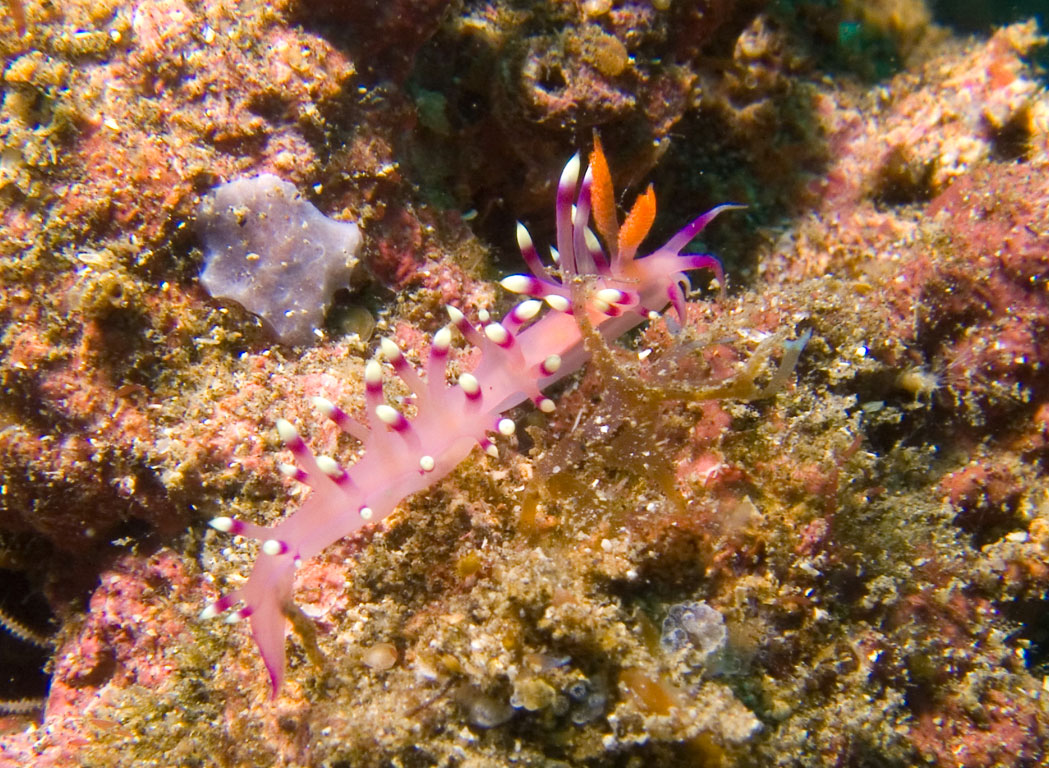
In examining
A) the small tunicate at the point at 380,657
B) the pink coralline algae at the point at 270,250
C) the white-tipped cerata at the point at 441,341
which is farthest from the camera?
the pink coralline algae at the point at 270,250

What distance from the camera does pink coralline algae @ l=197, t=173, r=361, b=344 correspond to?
2.73 meters

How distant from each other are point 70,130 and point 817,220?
13.9 feet

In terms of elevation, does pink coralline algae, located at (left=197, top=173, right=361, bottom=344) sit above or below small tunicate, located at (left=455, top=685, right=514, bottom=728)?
above

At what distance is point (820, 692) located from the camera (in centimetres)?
236

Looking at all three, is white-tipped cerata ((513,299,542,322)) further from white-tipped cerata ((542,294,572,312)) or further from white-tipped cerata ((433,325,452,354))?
white-tipped cerata ((433,325,452,354))

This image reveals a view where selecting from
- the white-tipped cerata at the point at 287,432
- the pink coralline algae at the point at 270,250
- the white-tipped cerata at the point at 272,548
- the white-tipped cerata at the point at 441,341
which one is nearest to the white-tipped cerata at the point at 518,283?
the white-tipped cerata at the point at 441,341

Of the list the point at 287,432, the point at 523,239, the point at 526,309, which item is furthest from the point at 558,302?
the point at 287,432

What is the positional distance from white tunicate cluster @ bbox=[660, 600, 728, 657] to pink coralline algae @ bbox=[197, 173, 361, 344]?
204cm

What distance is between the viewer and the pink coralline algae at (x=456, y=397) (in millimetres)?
2311

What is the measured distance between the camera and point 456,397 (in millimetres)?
2488

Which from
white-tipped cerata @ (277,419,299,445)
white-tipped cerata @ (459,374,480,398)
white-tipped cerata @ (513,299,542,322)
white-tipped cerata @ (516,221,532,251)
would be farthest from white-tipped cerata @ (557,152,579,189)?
white-tipped cerata @ (277,419,299,445)

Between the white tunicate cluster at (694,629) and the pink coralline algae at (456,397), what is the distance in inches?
36.0

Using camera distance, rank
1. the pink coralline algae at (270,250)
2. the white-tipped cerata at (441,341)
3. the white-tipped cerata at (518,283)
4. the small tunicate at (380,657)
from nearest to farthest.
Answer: the small tunicate at (380,657), the white-tipped cerata at (441,341), the white-tipped cerata at (518,283), the pink coralline algae at (270,250)

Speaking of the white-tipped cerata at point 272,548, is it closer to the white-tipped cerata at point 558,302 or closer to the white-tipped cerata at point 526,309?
the white-tipped cerata at point 526,309
